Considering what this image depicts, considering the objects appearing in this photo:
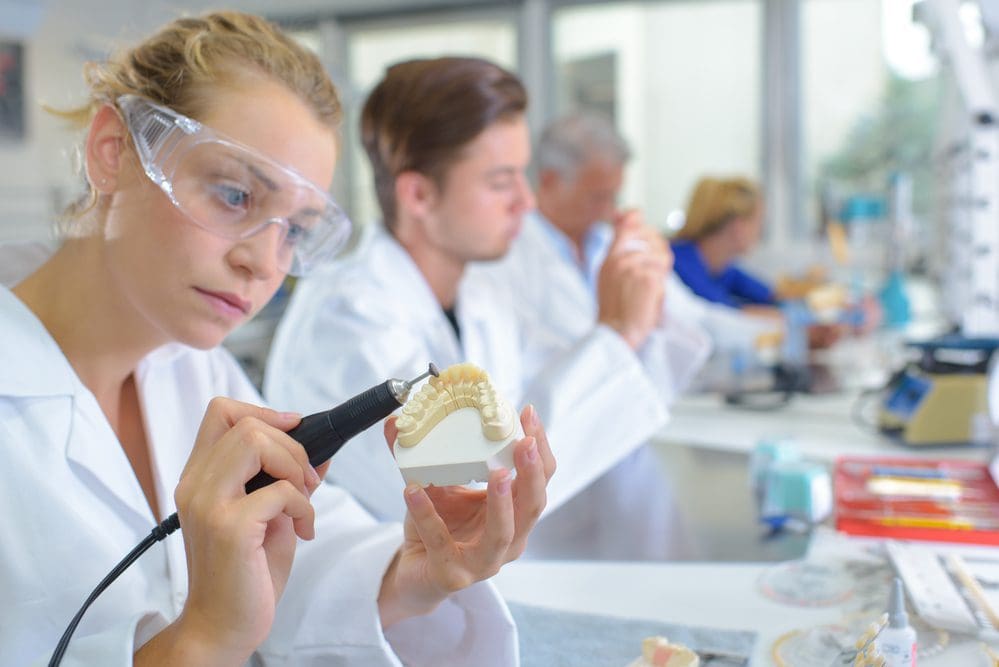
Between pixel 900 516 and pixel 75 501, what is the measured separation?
131cm

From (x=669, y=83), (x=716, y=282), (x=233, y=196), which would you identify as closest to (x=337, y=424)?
(x=233, y=196)

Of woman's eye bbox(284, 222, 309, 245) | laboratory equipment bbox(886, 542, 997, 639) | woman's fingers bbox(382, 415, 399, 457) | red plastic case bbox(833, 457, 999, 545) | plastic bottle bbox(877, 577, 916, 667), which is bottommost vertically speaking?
red plastic case bbox(833, 457, 999, 545)

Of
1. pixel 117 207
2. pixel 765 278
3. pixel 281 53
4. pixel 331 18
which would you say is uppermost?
pixel 331 18

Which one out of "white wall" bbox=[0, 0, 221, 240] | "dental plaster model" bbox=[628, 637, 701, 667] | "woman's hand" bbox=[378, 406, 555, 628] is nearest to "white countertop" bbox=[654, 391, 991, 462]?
"dental plaster model" bbox=[628, 637, 701, 667]

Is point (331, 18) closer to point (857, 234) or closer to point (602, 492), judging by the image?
point (857, 234)

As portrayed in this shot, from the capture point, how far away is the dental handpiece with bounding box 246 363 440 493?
91cm

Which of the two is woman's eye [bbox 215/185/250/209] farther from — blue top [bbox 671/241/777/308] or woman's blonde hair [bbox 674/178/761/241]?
woman's blonde hair [bbox 674/178/761/241]

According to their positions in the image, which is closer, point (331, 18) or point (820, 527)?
point (820, 527)

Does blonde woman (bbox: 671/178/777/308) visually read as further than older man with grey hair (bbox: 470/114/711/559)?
Yes

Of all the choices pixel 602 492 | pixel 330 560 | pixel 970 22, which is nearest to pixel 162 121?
pixel 330 560

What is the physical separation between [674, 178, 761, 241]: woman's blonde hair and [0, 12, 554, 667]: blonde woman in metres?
3.72

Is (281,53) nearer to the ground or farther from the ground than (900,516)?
farther from the ground

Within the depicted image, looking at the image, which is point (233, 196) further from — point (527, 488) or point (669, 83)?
point (669, 83)

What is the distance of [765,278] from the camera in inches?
229
